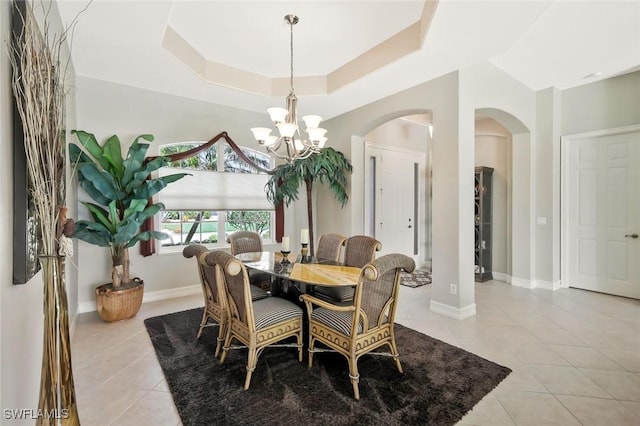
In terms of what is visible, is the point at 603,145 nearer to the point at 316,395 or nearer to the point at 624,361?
the point at 624,361

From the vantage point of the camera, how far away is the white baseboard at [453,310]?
3.34m

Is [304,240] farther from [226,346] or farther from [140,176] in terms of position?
[140,176]

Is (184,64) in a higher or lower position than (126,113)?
higher

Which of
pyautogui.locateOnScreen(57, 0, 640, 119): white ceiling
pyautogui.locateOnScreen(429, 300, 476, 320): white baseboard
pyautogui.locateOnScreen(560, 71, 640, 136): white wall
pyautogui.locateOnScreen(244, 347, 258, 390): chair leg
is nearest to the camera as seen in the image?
pyautogui.locateOnScreen(244, 347, 258, 390): chair leg

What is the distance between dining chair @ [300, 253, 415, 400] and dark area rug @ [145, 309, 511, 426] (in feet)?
0.48

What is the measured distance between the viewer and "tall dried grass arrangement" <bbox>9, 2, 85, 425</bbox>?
1.24 meters

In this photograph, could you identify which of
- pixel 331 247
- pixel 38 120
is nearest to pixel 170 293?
pixel 331 247

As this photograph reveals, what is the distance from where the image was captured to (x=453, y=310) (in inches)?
133

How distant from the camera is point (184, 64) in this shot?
321 centimetres

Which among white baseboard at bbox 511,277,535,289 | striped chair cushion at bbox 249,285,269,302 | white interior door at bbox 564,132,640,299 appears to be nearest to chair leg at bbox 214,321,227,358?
striped chair cushion at bbox 249,285,269,302

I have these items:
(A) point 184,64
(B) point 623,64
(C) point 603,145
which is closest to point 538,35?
(B) point 623,64

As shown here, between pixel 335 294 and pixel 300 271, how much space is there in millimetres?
514

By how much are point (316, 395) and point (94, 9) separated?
329 cm

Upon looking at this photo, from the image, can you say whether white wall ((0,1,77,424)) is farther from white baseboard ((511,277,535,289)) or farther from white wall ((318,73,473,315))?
white baseboard ((511,277,535,289))
